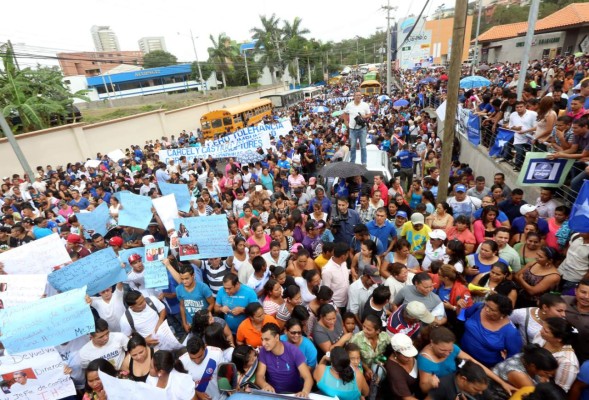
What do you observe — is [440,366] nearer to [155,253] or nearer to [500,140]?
[155,253]

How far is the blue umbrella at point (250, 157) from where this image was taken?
39.4 feet

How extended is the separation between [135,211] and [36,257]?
1.67 metres

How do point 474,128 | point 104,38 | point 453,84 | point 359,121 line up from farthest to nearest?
point 104,38
point 474,128
point 359,121
point 453,84

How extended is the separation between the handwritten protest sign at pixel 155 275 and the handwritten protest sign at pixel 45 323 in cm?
84

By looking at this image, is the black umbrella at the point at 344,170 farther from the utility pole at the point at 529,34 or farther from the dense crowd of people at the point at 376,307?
the utility pole at the point at 529,34

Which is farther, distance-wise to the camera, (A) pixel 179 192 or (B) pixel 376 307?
(A) pixel 179 192

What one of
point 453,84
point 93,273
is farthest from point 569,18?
point 93,273

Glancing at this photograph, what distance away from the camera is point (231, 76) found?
186ft

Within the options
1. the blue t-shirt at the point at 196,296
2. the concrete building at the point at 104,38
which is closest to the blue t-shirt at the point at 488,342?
the blue t-shirt at the point at 196,296

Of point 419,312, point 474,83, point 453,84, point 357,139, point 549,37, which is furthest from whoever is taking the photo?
point 549,37

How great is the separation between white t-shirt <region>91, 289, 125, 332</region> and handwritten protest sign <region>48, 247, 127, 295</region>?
0.61ft

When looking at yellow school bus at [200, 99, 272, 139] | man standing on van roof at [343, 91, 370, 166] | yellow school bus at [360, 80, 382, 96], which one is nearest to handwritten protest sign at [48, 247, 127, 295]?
man standing on van roof at [343, 91, 370, 166]

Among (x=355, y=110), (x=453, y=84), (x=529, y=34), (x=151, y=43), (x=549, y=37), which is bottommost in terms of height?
(x=355, y=110)

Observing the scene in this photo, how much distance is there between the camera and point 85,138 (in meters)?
18.0
